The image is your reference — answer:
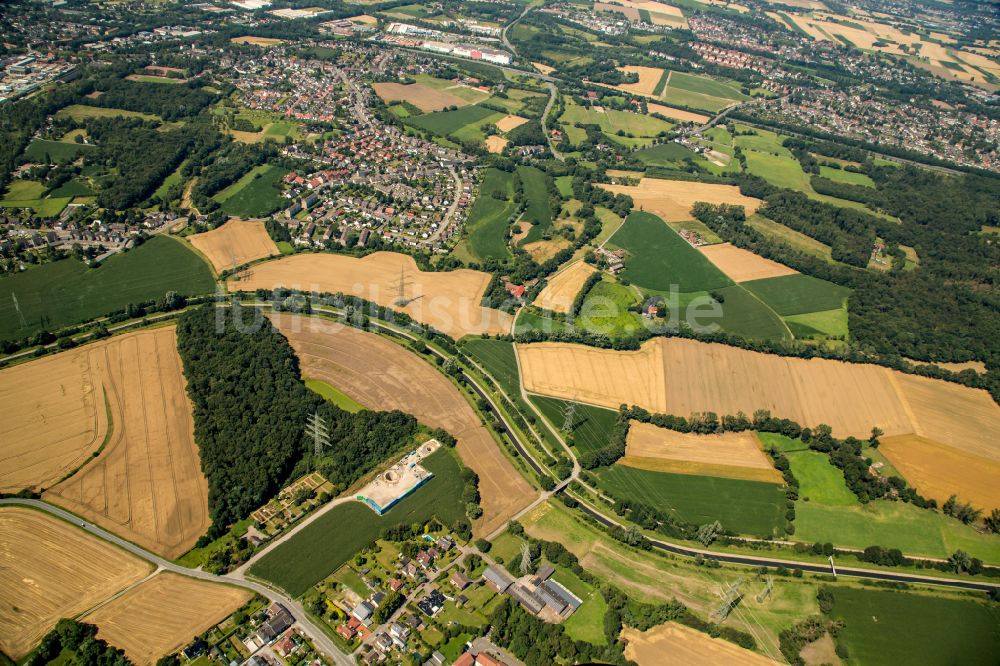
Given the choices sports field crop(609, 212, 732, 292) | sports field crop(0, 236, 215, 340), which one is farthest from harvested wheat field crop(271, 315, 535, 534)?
sports field crop(609, 212, 732, 292)

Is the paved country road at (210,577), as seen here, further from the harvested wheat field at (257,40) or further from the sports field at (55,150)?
the harvested wheat field at (257,40)

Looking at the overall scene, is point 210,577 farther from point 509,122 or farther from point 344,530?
point 509,122

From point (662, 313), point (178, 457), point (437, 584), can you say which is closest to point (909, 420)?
point (662, 313)

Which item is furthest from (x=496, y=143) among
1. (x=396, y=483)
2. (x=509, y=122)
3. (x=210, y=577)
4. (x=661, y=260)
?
(x=210, y=577)

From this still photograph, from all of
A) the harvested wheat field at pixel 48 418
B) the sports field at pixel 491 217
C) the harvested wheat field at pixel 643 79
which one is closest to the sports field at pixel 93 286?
the harvested wheat field at pixel 48 418

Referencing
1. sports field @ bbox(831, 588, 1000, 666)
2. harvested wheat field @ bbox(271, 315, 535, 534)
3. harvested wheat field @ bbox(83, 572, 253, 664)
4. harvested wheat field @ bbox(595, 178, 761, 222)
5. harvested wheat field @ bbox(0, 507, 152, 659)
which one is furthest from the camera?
harvested wheat field @ bbox(595, 178, 761, 222)

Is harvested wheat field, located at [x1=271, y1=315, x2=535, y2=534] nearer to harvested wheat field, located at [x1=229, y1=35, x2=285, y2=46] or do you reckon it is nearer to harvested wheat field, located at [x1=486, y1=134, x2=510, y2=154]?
harvested wheat field, located at [x1=486, y1=134, x2=510, y2=154]
